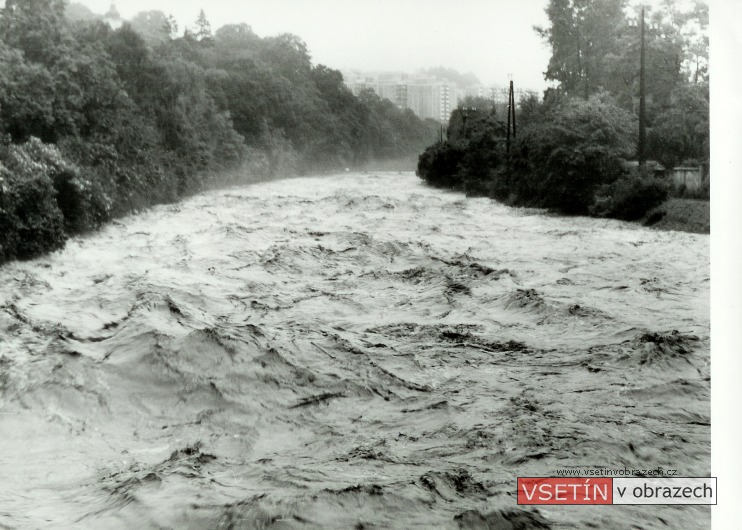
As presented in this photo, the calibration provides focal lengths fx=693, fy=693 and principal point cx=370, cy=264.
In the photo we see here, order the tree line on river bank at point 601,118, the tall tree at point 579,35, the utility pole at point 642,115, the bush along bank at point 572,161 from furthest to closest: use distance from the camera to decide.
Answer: the bush along bank at point 572,161, the utility pole at point 642,115, the tree line on river bank at point 601,118, the tall tree at point 579,35

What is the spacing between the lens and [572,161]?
49.0 feet

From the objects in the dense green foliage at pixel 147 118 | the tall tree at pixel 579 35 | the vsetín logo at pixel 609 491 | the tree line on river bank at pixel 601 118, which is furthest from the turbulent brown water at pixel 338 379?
the tall tree at pixel 579 35

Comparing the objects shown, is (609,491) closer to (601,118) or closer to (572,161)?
(601,118)

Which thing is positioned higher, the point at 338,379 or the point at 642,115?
the point at 642,115

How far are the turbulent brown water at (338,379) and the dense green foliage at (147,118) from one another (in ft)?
4.47

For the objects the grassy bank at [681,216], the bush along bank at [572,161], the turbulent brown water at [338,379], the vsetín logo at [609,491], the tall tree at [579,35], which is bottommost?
the vsetín logo at [609,491]

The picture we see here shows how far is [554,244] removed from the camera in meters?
9.64

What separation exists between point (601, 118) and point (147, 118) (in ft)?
30.5

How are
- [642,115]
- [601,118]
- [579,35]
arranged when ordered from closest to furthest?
[579,35] < [642,115] < [601,118]

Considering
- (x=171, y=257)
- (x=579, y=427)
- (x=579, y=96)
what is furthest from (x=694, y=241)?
(x=171, y=257)

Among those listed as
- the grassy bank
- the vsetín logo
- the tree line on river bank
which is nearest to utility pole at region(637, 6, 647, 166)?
the tree line on river bank

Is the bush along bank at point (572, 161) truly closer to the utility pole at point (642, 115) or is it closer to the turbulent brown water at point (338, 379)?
the utility pole at point (642, 115)

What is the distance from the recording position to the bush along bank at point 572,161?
1242 centimetres

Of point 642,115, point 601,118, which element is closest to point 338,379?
point 642,115
